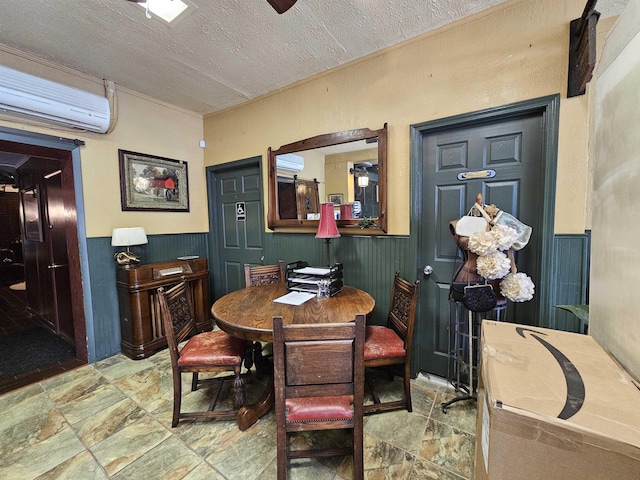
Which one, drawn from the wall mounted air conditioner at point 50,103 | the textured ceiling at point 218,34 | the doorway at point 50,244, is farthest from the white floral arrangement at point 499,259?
the doorway at point 50,244

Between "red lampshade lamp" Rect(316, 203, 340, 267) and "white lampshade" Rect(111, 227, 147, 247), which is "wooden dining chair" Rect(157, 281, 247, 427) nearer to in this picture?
"red lampshade lamp" Rect(316, 203, 340, 267)

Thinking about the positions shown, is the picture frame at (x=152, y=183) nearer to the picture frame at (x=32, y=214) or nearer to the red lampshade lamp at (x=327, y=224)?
the picture frame at (x=32, y=214)

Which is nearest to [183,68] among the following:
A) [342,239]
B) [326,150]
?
[326,150]

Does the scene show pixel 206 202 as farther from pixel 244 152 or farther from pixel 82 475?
pixel 82 475

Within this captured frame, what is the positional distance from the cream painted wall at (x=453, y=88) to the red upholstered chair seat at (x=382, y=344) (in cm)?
83

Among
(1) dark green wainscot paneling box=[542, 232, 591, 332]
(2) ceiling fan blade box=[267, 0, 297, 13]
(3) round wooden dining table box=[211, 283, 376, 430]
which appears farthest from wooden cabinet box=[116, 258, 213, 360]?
(1) dark green wainscot paneling box=[542, 232, 591, 332]

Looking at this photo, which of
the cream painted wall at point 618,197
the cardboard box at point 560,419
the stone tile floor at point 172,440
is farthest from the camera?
the stone tile floor at point 172,440

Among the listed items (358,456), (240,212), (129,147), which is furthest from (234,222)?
(358,456)

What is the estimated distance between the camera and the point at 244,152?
312 centimetres

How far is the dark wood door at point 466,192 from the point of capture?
1831 millimetres

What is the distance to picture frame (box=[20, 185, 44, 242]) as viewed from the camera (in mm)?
3127

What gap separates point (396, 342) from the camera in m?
1.85

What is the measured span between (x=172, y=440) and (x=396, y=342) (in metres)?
1.54

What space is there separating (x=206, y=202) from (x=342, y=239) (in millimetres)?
2033
